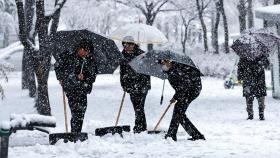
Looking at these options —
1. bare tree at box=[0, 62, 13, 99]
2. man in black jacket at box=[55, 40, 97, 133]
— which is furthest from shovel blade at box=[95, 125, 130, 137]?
bare tree at box=[0, 62, 13, 99]

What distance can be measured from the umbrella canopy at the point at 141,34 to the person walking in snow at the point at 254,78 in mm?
2476

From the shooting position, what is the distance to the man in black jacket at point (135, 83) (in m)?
9.05

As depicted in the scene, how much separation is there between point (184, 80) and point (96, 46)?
1833mm

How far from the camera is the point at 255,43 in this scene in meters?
10.8

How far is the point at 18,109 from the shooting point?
13797mm

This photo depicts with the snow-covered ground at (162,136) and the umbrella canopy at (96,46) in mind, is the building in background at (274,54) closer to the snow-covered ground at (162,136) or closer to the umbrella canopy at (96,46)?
the snow-covered ground at (162,136)

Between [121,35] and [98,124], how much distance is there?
5.77 ft

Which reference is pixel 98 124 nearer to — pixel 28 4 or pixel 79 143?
pixel 79 143

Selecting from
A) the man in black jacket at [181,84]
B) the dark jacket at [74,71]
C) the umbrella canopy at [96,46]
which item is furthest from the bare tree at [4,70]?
the man in black jacket at [181,84]

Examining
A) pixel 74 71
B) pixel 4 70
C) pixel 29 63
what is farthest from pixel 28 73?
pixel 74 71

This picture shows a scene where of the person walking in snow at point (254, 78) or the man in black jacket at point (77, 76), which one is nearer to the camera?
the man in black jacket at point (77, 76)

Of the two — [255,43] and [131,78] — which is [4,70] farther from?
[255,43]

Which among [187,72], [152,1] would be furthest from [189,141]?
[152,1]

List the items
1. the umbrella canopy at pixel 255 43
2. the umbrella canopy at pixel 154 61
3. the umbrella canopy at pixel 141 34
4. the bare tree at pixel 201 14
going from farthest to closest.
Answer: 1. the bare tree at pixel 201 14
2. the umbrella canopy at pixel 255 43
3. the umbrella canopy at pixel 141 34
4. the umbrella canopy at pixel 154 61
